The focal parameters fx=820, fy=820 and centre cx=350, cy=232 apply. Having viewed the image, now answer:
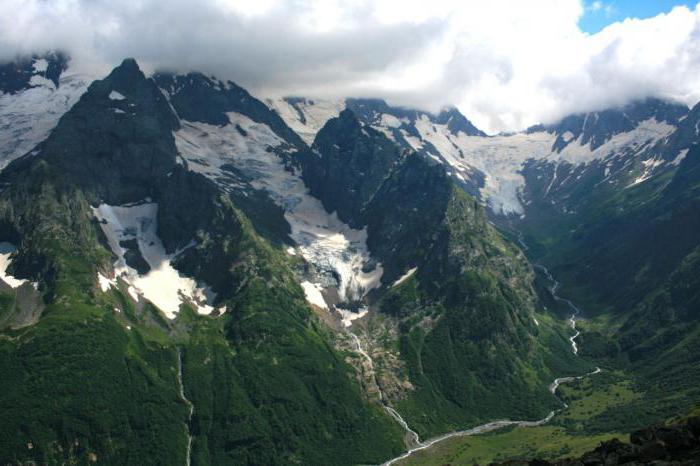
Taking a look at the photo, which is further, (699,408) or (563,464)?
(699,408)

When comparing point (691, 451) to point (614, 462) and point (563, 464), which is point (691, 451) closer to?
point (614, 462)

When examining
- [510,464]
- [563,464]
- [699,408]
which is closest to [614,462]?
[563,464]

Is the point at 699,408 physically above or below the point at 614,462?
above

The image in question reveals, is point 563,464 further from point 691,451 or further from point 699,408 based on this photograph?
point 699,408

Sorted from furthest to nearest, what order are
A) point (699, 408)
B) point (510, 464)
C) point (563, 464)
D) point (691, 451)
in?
point (699, 408), point (510, 464), point (563, 464), point (691, 451)

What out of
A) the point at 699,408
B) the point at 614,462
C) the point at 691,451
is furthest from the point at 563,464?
the point at 699,408

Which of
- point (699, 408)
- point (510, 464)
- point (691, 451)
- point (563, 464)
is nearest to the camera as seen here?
point (691, 451)
